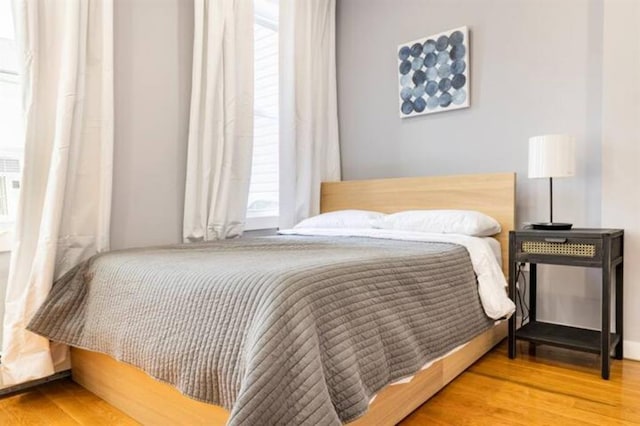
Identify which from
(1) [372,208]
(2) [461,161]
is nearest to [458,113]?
(2) [461,161]

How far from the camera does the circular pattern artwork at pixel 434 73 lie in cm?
280

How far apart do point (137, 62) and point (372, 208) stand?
68.6 inches

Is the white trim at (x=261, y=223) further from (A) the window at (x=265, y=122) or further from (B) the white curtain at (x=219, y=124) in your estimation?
(B) the white curtain at (x=219, y=124)

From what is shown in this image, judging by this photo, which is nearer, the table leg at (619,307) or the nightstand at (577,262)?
the nightstand at (577,262)

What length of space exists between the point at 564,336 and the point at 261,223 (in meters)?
1.95

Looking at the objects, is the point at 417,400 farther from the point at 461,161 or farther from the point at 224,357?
the point at 461,161

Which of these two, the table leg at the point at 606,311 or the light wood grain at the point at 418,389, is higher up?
the table leg at the point at 606,311

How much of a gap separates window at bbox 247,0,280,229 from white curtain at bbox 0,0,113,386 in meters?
1.14

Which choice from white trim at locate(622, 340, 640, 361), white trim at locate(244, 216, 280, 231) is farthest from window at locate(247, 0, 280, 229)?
white trim at locate(622, 340, 640, 361)

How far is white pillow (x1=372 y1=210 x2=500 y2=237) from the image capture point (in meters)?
2.29

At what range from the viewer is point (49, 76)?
6.30 feet

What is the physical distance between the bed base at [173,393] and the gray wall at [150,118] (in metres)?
0.67

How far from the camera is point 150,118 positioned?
93.4 inches

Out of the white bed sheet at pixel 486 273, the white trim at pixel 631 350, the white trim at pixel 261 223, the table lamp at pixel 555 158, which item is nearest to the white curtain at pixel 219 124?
the white trim at pixel 261 223
